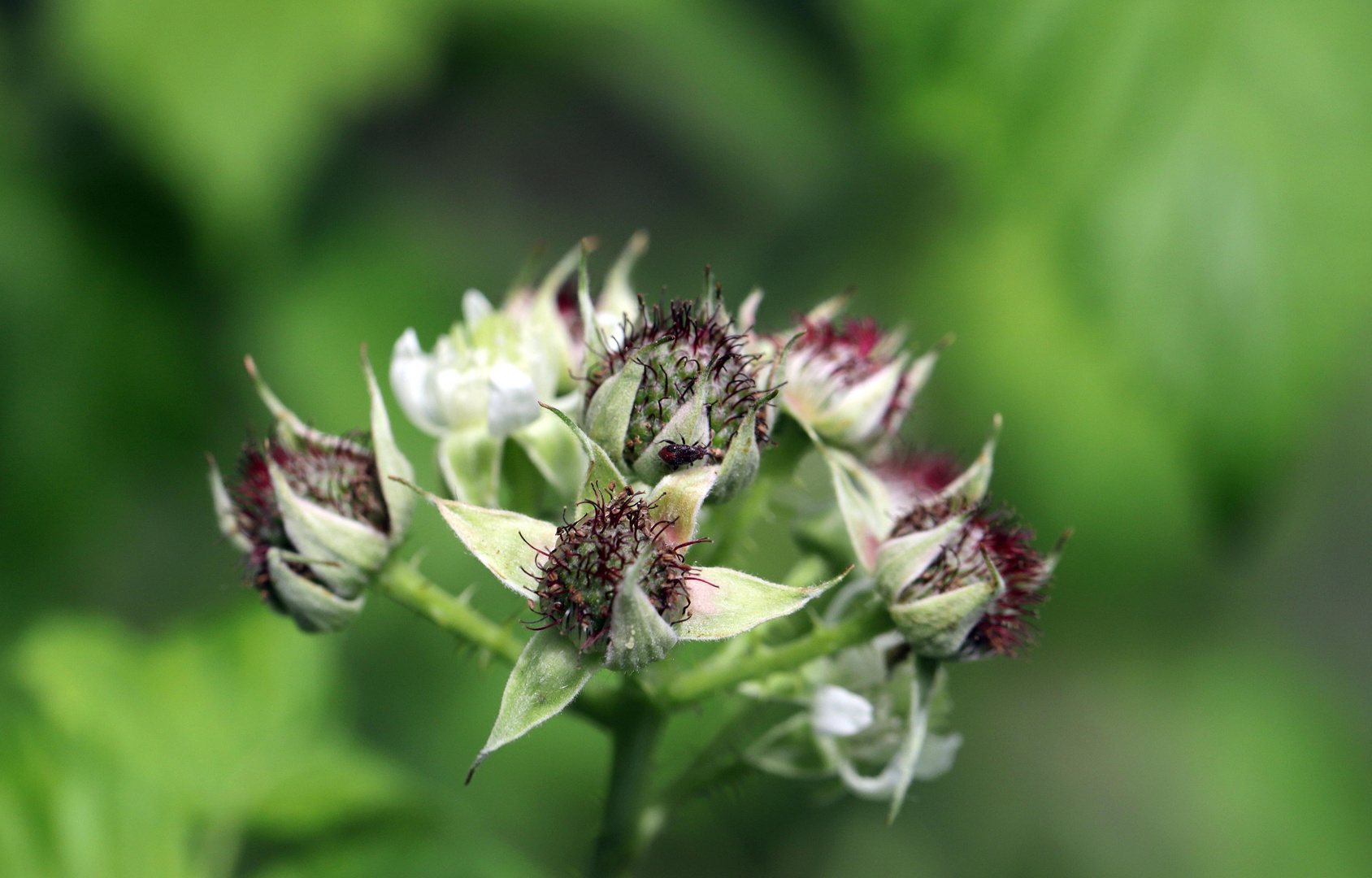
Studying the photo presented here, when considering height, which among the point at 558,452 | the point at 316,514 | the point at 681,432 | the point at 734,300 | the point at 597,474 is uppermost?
the point at 681,432

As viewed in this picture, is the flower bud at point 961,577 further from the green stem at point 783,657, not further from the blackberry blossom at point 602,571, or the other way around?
the blackberry blossom at point 602,571

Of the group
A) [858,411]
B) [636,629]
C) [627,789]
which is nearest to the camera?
[636,629]

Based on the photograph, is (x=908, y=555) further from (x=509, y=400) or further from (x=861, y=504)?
(x=509, y=400)

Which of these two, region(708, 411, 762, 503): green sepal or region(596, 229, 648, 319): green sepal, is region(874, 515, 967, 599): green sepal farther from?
region(596, 229, 648, 319): green sepal

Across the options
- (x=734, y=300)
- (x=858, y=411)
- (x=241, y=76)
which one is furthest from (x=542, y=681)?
(x=734, y=300)

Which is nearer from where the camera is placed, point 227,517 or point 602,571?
point 602,571

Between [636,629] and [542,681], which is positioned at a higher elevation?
[636,629]

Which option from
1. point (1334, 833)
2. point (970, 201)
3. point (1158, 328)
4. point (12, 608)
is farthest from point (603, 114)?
point (1334, 833)
